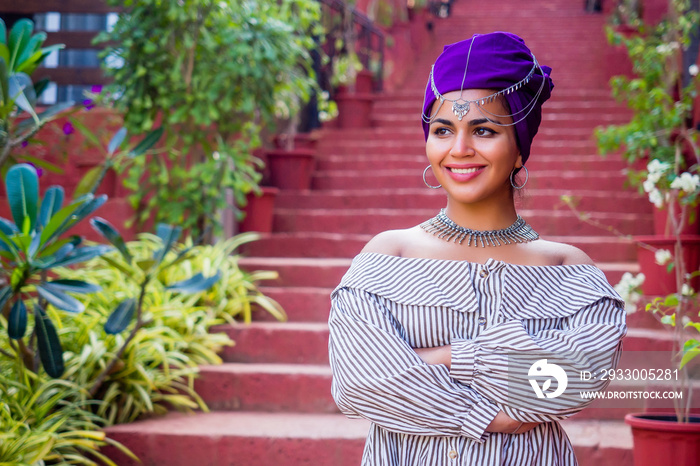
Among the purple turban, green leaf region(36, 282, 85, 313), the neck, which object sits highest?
the purple turban

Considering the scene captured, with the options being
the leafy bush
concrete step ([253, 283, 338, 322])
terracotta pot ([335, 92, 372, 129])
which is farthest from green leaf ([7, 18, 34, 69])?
terracotta pot ([335, 92, 372, 129])

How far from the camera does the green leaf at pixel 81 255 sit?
2779 millimetres

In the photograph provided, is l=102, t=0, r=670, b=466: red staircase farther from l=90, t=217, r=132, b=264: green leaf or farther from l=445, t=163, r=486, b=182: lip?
l=90, t=217, r=132, b=264: green leaf

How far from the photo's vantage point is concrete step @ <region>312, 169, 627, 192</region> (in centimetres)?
522

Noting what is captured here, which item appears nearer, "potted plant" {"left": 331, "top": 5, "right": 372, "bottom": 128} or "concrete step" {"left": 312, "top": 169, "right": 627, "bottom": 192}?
"concrete step" {"left": 312, "top": 169, "right": 627, "bottom": 192}

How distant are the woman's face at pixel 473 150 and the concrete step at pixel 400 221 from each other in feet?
10.7

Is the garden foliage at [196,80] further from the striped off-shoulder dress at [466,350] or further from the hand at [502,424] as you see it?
the hand at [502,424]

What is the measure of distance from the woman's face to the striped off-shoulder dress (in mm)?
145

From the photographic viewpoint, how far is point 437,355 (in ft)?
4.51

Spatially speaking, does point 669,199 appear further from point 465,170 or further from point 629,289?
point 465,170

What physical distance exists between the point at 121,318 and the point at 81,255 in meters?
0.30

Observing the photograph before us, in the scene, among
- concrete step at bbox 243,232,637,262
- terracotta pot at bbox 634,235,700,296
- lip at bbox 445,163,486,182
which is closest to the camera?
lip at bbox 445,163,486,182

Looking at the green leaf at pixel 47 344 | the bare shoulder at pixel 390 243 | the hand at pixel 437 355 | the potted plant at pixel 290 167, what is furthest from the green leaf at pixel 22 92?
the potted plant at pixel 290 167

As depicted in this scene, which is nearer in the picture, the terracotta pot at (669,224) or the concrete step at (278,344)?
the concrete step at (278,344)
